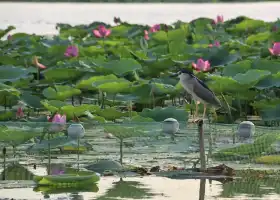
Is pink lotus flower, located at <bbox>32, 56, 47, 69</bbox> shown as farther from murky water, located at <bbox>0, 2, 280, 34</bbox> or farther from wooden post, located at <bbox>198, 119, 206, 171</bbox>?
murky water, located at <bbox>0, 2, 280, 34</bbox>

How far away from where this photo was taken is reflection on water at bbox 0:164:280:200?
13.6ft

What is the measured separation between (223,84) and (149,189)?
1.70 metres

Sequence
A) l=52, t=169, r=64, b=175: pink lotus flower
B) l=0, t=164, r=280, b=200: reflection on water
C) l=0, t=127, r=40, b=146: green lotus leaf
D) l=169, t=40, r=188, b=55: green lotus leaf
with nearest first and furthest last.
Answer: l=0, t=164, r=280, b=200: reflection on water
l=0, t=127, r=40, b=146: green lotus leaf
l=52, t=169, r=64, b=175: pink lotus flower
l=169, t=40, r=188, b=55: green lotus leaf

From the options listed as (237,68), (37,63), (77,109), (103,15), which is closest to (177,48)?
(37,63)

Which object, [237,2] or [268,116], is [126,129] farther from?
[237,2]

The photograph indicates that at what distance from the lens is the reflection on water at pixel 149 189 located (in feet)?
13.6

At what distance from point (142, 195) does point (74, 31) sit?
739 cm

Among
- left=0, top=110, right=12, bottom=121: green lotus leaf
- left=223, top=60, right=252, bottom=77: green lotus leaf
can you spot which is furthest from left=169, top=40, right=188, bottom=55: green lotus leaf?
left=0, top=110, right=12, bottom=121: green lotus leaf

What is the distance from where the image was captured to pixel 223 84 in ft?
19.3

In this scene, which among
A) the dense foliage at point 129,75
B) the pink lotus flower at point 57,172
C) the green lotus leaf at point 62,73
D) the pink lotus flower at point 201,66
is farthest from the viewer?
the green lotus leaf at point 62,73

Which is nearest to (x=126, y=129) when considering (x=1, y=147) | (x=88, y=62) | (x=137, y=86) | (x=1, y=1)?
(x=1, y=147)

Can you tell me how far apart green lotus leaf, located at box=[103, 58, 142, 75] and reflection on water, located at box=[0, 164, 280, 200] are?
203 centimetres

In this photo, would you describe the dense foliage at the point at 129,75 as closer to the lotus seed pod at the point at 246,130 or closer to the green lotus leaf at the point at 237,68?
the green lotus leaf at the point at 237,68

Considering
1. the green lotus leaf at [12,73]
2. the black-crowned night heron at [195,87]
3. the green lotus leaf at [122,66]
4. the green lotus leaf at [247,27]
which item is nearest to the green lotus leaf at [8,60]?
the green lotus leaf at [12,73]
